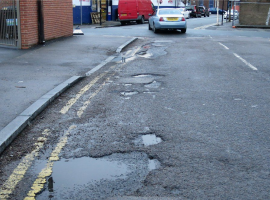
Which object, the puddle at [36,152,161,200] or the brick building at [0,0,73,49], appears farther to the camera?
the brick building at [0,0,73,49]

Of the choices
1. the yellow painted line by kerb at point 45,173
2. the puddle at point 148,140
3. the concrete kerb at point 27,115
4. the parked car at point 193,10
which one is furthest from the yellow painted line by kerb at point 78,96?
the parked car at point 193,10

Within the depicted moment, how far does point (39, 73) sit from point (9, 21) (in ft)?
17.4

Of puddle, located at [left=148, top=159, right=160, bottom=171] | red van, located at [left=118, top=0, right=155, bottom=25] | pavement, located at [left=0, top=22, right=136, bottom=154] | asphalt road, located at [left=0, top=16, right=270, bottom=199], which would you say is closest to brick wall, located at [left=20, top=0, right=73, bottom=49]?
pavement, located at [left=0, top=22, right=136, bottom=154]

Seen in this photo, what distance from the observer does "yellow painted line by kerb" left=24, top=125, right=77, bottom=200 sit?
387 centimetres

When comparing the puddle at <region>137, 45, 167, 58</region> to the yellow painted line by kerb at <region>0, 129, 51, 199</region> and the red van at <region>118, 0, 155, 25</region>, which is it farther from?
the red van at <region>118, 0, 155, 25</region>

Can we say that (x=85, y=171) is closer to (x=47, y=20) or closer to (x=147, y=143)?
(x=147, y=143)

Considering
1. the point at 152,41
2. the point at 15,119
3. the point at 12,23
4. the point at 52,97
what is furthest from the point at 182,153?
the point at 152,41

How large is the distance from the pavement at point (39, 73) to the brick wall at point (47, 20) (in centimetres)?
42

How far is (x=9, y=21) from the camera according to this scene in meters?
14.5

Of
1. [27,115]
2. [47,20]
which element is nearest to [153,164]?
[27,115]

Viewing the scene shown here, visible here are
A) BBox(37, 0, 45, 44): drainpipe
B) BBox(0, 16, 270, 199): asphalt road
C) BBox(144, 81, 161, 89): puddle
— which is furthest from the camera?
BBox(37, 0, 45, 44): drainpipe

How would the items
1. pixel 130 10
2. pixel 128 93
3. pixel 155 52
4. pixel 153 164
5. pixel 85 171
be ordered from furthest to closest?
pixel 130 10 < pixel 155 52 < pixel 128 93 < pixel 153 164 < pixel 85 171

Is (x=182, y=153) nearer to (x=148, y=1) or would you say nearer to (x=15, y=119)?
(x=15, y=119)

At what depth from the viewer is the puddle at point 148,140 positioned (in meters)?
5.23
